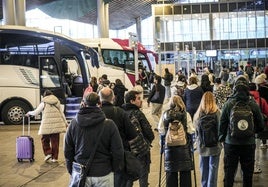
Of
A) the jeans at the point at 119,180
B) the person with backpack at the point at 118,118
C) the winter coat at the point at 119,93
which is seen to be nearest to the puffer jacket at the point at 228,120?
the person with backpack at the point at 118,118

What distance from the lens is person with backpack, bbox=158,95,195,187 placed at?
6.46 meters

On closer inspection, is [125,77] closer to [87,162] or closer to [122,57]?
[122,57]

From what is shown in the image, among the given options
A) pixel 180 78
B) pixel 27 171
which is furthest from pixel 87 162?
pixel 180 78

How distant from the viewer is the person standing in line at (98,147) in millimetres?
4703

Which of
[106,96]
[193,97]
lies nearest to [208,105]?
[106,96]

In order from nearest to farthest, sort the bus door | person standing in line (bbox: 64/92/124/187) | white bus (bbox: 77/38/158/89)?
person standing in line (bbox: 64/92/124/187), the bus door, white bus (bbox: 77/38/158/89)

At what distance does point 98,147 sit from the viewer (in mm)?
4688

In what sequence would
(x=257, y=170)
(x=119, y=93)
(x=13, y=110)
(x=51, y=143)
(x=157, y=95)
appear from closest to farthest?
(x=257, y=170)
(x=51, y=143)
(x=119, y=93)
(x=157, y=95)
(x=13, y=110)

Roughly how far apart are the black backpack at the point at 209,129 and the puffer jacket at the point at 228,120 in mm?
124

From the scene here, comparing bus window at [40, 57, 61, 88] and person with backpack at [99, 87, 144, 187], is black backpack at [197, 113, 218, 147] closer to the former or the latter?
person with backpack at [99, 87, 144, 187]

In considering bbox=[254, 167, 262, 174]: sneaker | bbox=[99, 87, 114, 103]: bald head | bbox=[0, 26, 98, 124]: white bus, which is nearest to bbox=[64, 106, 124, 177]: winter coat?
bbox=[99, 87, 114, 103]: bald head

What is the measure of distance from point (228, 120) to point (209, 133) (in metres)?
0.34

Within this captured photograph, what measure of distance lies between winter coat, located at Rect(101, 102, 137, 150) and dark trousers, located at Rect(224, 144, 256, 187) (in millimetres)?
1645

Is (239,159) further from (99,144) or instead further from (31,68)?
(31,68)
